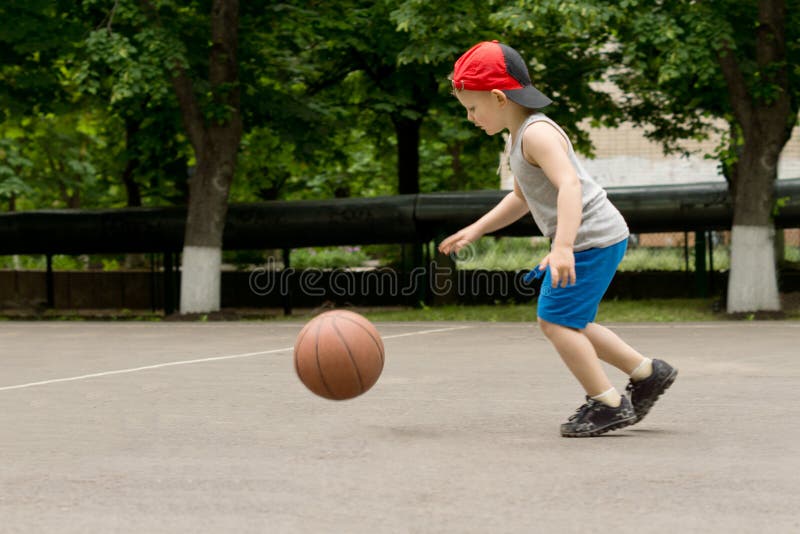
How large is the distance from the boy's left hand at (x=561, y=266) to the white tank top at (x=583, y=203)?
475mm

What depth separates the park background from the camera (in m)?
17.0

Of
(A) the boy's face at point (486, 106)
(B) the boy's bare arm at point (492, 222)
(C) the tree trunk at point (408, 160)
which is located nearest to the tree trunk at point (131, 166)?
(C) the tree trunk at point (408, 160)

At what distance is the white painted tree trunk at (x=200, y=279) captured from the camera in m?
19.7

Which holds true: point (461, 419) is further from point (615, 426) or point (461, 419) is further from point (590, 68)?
point (590, 68)

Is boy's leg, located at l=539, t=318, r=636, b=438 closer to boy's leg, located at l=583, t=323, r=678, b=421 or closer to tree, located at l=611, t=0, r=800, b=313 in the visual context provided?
boy's leg, located at l=583, t=323, r=678, b=421

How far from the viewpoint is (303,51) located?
72.2 ft

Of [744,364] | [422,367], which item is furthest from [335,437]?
[744,364]

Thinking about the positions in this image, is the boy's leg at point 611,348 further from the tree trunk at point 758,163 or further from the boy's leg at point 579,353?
the tree trunk at point 758,163

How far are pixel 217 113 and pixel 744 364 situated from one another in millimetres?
11195

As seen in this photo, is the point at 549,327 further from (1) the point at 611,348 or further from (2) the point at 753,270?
(2) the point at 753,270

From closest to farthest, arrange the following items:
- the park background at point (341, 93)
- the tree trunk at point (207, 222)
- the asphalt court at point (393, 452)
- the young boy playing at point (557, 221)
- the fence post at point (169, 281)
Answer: the asphalt court at point (393, 452)
the young boy playing at point (557, 221)
the park background at point (341, 93)
the tree trunk at point (207, 222)
the fence post at point (169, 281)

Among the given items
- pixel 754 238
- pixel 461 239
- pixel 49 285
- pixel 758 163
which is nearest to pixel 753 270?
pixel 754 238

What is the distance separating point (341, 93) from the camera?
23.2m

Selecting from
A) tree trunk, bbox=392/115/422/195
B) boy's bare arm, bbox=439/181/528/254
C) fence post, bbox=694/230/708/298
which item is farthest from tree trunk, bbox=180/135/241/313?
boy's bare arm, bbox=439/181/528/254
